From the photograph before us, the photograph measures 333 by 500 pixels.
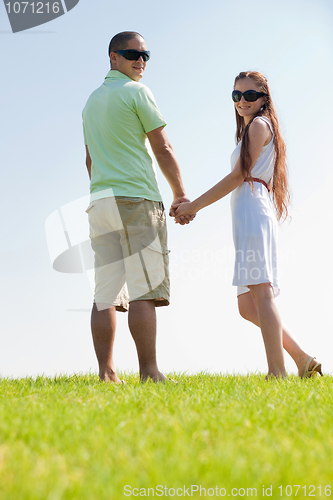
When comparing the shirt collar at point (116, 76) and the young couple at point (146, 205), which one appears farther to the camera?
the shirt collar at point (116, 76)

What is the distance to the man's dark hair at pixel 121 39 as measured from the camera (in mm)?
3752

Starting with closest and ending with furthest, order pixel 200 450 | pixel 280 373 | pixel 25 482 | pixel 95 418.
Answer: pixel 25 482 < pixel 200 450 < pixel 95 418 < pixel 280 373

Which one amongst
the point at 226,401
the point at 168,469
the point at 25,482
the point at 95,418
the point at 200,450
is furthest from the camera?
the point at 226,401

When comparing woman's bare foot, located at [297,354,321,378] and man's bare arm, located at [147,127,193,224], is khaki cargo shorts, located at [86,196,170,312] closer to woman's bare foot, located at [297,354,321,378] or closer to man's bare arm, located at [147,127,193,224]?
man's bare arm, located at [147,127,193,224]

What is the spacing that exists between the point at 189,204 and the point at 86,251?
3.16 feet

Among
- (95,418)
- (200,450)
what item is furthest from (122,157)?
(200,450)

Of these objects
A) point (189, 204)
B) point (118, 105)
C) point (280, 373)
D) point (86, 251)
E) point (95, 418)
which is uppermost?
point (118, 105)

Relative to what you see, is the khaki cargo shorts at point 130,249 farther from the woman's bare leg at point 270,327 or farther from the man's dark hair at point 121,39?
the man's dark hair at point 121,39

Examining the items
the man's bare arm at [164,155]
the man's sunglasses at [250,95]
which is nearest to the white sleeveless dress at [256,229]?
the man's sunglasses at [250,95]

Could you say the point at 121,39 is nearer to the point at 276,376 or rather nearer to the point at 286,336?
the point at 286,336

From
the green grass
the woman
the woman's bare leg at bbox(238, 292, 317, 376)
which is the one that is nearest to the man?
the woman

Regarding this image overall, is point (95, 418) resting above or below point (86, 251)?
below

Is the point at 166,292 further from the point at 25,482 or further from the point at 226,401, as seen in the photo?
the point at 25,482

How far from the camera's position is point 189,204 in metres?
3.88
